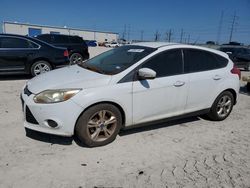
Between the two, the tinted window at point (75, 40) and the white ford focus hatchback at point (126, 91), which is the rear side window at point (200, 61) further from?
the tinted window at point (75, 40)

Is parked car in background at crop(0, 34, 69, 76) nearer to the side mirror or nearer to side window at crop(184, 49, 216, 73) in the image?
side window at crop(184, 49, 216, 73)

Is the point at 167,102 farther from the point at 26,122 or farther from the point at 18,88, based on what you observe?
the point at 18,88

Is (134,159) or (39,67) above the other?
(39,67)

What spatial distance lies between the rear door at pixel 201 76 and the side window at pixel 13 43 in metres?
5.79

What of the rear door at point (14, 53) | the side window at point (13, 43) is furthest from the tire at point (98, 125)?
the side window at point (13, 43)

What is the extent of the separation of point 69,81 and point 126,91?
88 cm

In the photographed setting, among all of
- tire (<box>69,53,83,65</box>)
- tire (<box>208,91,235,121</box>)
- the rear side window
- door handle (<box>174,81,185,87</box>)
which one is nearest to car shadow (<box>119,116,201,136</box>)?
tire (<box>208,91,235,121</box>)

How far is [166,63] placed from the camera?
4648mm

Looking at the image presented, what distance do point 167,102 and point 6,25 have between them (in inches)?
2643

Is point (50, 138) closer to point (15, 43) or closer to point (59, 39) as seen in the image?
point (15, 43)

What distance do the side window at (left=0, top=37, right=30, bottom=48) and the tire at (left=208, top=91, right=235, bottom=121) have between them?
6239mm

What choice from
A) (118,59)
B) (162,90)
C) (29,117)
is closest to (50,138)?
(29,117)

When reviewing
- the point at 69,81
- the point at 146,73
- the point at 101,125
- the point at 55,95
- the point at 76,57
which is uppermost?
the point at 146,73

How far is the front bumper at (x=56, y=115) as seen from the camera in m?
3.77
